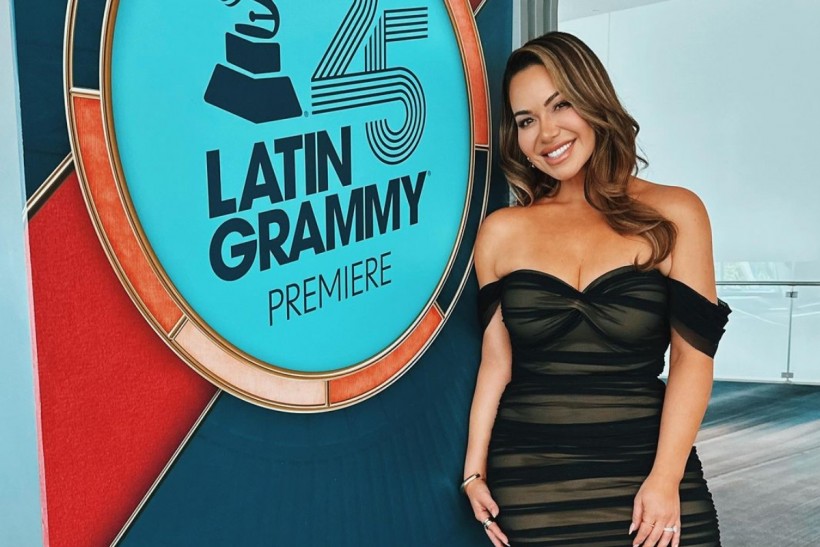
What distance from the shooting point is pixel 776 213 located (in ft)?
23.3

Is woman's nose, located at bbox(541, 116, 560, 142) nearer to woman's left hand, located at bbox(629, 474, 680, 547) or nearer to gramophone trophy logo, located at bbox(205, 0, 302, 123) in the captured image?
gramophone trophy logo, located at bbox(205, 0, 302, 123)

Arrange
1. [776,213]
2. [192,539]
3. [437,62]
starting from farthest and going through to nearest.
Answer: [776,213]
[437,62]
[192,539]

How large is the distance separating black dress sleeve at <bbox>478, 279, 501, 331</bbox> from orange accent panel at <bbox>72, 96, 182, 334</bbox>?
739 millimetres

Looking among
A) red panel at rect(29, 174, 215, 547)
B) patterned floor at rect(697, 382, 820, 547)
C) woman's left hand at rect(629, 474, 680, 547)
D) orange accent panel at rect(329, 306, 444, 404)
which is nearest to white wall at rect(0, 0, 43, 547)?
→ red panel at rect(29, 174, 215, 547)

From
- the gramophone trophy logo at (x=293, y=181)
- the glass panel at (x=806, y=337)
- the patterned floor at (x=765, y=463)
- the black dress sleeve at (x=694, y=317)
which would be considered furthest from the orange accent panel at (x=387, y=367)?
the glass panel at (x=806, y=337)

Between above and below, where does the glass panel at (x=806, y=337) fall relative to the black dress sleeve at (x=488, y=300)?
below

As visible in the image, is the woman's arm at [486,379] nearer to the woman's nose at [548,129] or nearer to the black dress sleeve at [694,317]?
the woman's nose at [548,129]

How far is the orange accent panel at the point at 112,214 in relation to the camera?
2.95 ft

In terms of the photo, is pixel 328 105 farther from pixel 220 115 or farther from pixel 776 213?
pixel 776 213

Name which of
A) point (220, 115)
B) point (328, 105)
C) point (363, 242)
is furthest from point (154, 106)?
point (363, 242)

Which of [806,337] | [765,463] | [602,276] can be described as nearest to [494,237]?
[602,276]

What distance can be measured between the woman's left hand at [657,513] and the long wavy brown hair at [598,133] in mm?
419

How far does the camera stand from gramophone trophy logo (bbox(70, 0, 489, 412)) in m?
0.97

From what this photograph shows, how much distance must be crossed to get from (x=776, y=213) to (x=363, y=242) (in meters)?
6.81
